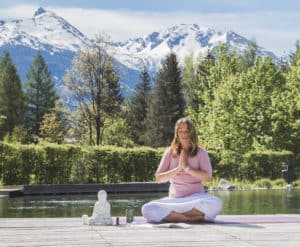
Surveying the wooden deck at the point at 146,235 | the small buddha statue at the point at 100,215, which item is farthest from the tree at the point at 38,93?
the wooden deck at the point at 146,235

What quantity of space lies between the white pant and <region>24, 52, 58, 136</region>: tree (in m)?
61.5

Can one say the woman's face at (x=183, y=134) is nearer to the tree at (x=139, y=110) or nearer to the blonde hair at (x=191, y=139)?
the blonde hair at (x=191, y=139)

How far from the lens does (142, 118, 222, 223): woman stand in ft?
28.9

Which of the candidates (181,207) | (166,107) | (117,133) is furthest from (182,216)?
(166,107)

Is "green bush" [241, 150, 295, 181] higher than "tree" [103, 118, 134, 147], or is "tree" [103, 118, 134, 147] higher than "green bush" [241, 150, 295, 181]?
"tree" [103, 118, 134, 147]

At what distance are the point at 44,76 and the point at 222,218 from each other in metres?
68.7

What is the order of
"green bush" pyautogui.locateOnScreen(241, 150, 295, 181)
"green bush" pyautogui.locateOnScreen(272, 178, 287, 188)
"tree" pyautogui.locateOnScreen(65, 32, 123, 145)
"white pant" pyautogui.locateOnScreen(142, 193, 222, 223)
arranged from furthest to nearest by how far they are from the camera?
"tree" pyautogui.locateOnScreen(65, 32, 123, 145), "green bush" pyautogui.locateOnScreen(241, 150, 295, 181), "green bush" pyautogui.locateOnScreen(272, 178, 287, 188), "white pant" pyautogui.locateOnScreen(142, 193, 222, 223)

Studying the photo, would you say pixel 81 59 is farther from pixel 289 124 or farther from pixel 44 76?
pixel 44 76

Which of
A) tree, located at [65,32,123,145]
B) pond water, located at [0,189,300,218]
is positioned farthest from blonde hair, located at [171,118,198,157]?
tree, located at [65,32,123,145]

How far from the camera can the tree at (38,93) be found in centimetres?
7081

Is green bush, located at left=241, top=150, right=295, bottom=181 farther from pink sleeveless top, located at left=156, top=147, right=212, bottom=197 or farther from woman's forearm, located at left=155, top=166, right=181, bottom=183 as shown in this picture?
woman's forearm, located at left=155, top=166, right=181, bottom=183

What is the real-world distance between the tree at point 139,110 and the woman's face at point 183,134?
172 ft

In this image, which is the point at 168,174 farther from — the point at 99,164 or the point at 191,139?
the point at 99,164

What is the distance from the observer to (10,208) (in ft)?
66.1
